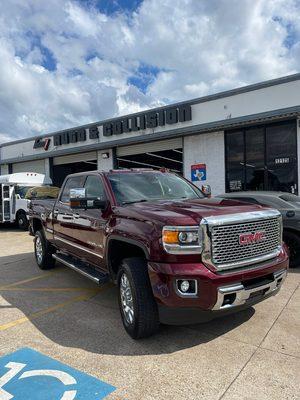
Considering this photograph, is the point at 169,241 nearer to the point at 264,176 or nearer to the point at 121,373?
the point at 121,373

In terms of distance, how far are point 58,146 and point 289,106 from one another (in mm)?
13150

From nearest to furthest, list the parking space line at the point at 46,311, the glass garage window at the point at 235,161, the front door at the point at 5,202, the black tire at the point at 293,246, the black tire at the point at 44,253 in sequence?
the parking space line at the point at 46,311, the black tire at the point at 293,246, the black tire at the point at 44,253, the glass garage window at the point at 235,161, the front door at the point at 5,202

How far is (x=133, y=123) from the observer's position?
53.7 feet

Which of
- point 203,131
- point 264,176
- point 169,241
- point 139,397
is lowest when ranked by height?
point 139,397

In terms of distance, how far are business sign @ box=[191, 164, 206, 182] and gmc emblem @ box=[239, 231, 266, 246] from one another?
1057 centimetres

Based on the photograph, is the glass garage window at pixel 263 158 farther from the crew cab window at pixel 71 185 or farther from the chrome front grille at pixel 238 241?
the chrome front grille at pixel 238 241

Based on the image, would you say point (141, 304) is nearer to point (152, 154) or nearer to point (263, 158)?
point (263, 158)

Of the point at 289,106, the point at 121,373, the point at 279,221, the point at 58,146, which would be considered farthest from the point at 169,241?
the point at 58,146

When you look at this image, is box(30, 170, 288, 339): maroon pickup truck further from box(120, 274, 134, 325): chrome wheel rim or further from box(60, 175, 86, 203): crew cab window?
box(60, 175, 86, 203): crew cab window

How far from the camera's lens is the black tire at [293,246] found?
712 cm

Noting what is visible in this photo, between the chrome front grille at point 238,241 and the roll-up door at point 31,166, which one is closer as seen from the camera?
the chrome front grille at point 238,241

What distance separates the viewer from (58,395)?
3010 millimetres

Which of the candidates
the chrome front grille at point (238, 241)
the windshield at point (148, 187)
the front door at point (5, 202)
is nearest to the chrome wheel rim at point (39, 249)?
the windshield at point (148, 187)

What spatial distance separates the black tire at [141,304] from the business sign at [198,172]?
1086 cm
